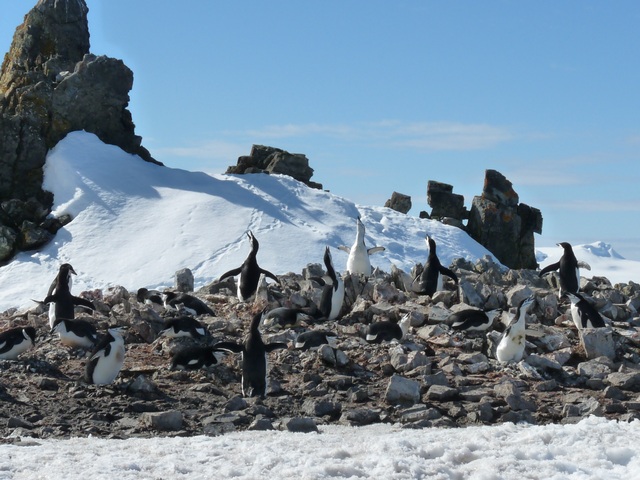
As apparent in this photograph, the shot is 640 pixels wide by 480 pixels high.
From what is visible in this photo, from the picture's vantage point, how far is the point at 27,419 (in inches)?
321

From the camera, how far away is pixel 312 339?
1052 centimetres

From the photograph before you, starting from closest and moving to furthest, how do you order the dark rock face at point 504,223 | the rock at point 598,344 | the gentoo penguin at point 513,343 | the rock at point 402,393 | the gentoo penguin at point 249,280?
the rock at point 402,393, the gentoo penguin at point 513,343, the rock at point 598,344, the gentoo penguin at point 249,280, the dark rock face at point 504,223

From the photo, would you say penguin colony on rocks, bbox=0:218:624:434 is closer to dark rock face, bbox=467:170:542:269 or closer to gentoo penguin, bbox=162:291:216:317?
gentoo penguin, bbox=162:291:216:317

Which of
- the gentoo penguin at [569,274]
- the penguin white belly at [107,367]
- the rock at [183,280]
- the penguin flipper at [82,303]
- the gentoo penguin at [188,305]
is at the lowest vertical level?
the penguin white belly at [107,367]

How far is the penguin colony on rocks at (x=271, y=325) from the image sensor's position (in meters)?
9.53

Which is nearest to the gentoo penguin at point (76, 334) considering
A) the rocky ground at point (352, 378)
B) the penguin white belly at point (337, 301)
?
the rocky ground at point (352, 378)

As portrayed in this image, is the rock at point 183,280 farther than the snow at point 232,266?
Yes

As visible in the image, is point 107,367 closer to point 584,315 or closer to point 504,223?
point 584,315

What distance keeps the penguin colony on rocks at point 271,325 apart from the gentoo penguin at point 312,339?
1 centimetres

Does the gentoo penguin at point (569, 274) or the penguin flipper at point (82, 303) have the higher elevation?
the gentoo penguin at point (569, 274)

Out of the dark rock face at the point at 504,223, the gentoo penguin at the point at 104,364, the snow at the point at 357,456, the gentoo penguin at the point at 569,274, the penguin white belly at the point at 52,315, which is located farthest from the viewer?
the dark rock face at the point at 504,223

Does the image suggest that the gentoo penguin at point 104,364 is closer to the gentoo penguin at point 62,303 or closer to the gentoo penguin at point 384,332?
the gentoo penguin at point 62,303

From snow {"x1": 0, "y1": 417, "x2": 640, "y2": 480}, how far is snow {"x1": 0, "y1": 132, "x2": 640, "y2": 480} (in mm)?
13

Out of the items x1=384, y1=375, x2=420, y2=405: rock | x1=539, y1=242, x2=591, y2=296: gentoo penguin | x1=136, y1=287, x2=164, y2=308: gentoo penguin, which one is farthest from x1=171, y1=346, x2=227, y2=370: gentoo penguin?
x1=539, y1=242, x2=591, y2=296: gentoo penguin
